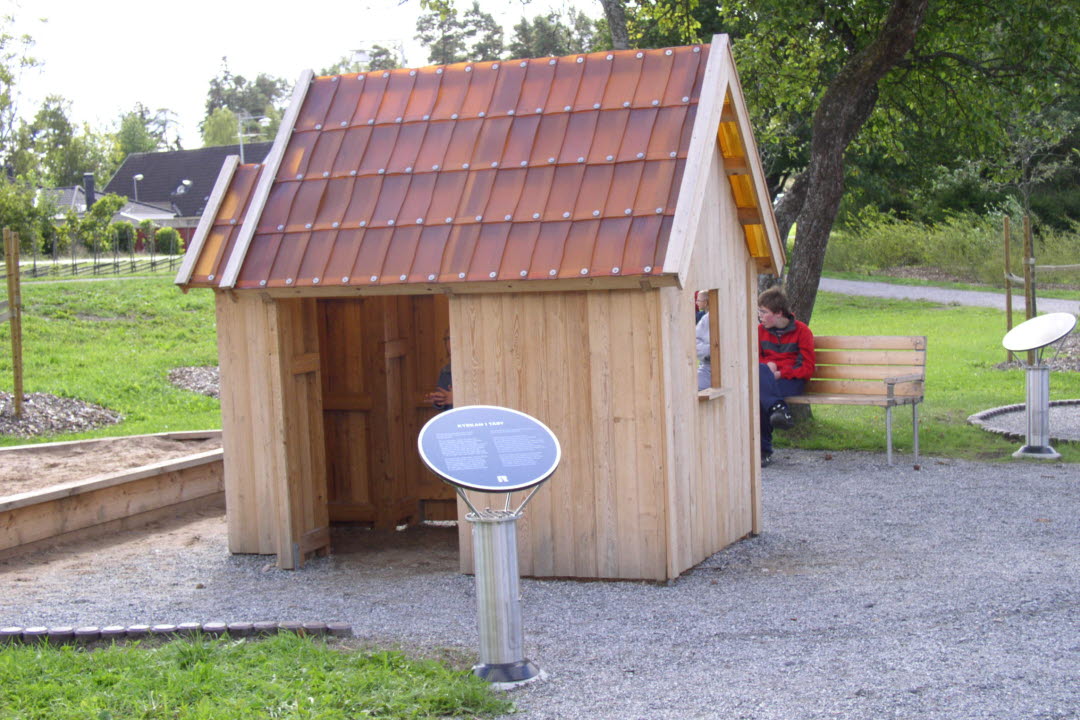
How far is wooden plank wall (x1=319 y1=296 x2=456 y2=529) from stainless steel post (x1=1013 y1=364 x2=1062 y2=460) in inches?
235

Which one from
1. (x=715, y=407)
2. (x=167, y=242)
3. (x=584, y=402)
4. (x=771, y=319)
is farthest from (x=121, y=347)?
(x=167, y=242)

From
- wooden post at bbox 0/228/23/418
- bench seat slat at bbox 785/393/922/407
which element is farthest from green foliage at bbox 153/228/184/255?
bench seat slat at bbox 785/393/922/407

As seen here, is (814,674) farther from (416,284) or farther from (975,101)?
(975,101)

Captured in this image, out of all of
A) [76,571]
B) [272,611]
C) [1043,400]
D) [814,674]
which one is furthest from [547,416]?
[1043,400]

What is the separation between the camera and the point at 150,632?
21.6ft

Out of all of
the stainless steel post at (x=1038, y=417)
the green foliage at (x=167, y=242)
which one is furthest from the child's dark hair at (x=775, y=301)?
the green foliage at (x=167, y=242)

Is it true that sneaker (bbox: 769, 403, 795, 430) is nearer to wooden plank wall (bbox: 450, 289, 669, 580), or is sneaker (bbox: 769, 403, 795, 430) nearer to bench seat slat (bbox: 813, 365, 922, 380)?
bench seat slat (bbox: 813, 365, 922, 380)

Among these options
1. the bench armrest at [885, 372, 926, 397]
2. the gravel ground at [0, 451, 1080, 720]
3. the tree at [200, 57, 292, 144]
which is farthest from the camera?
the tree at [200, 57, 292, 144]

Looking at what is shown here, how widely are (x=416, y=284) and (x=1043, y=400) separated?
23.8 feet

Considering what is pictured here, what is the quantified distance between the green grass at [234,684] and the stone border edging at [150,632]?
0.60 feet

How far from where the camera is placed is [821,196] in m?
14.1

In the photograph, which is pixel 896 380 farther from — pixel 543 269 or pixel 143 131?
pixel 143 131

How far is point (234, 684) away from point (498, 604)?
4.09 feet

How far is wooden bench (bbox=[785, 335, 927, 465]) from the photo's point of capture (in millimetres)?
11969
